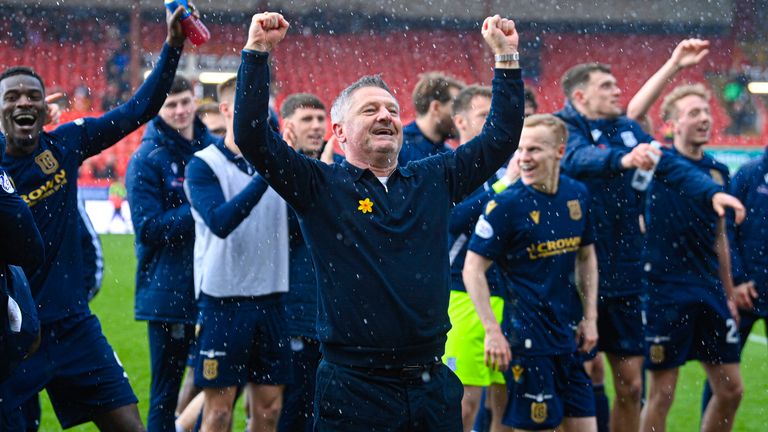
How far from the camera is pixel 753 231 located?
20.2ft

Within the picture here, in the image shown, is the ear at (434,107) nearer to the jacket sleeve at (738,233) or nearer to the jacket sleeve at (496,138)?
the jacket sleeve at (738,233)

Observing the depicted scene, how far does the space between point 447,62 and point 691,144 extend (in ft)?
87.3

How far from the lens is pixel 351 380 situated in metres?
3.15

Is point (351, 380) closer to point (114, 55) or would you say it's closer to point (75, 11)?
point (114, 55)

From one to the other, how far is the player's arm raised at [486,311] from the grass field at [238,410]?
2.38 metres

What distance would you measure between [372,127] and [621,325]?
119 inches

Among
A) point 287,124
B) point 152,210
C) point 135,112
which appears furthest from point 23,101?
point 287,124

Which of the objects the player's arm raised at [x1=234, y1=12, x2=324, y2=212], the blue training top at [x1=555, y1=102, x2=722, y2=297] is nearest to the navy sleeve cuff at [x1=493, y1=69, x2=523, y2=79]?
the player's arm raised at [x1=234, y1=12, x2=324, y2=212]

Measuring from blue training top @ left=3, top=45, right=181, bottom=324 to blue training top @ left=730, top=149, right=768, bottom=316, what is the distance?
3.53 m

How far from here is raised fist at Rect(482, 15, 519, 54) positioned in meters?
3.44

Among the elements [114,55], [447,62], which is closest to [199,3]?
[114,55]

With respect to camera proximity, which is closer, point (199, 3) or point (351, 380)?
point (351, 380)

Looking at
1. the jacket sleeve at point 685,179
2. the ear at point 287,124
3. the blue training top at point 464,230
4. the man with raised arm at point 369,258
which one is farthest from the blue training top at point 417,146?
the man with raised arm at point 369,258

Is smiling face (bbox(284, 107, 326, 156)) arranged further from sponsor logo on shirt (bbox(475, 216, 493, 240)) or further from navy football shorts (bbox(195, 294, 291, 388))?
sponsor logo on shirt (bbox(475, 216, 493, 240))
